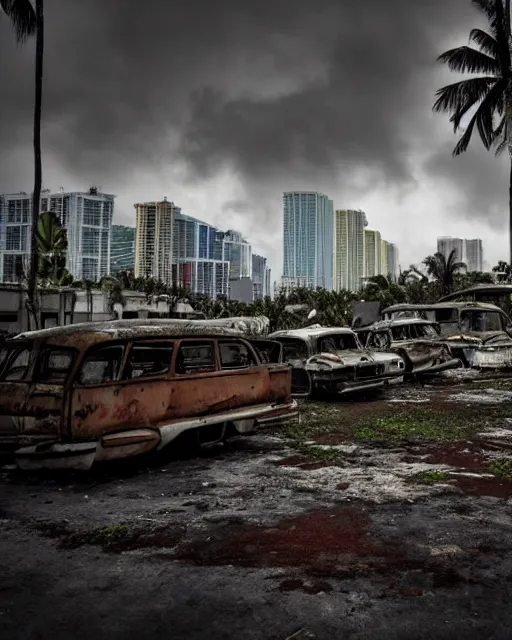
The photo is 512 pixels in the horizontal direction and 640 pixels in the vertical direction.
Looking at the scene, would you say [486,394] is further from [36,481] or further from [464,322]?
[36,481]

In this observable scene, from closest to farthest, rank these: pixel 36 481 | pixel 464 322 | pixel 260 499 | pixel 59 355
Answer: pixel 260 499
pixel 36 481
pixel 59 355
pixel 464 322

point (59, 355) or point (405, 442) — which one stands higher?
point (59, 355)

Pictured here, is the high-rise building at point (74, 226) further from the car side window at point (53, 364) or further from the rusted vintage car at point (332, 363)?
the car side window at point (53, 364)

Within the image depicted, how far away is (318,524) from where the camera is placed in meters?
3.96

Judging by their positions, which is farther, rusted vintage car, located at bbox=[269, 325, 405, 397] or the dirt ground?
rusted vintage car, located at bbox=[269, 325, 405, 397]

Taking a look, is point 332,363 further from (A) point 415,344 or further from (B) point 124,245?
(B) point 124,245

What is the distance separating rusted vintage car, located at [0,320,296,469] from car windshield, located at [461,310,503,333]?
1036 cm

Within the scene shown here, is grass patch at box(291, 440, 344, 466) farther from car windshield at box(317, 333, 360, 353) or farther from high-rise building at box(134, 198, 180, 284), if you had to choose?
high-rise building at box(134, 198, 180, 284)

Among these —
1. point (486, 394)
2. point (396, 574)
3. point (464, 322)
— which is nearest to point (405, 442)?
point (396, 574)

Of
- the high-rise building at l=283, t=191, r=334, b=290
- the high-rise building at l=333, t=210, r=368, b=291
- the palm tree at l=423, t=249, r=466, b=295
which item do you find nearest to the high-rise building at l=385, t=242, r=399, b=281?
the high-rise building at l=333, t=210, r=368, b=291

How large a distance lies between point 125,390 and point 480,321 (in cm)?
1323

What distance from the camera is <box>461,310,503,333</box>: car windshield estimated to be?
15.7 metres

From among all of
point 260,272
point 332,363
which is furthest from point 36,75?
point 260,272

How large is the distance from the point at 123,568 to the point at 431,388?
11080 millimetres
